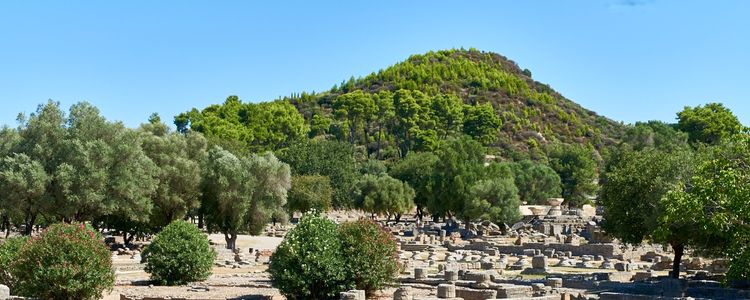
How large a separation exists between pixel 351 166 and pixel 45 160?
55.3 m

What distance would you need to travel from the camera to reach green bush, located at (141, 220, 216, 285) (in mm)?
32469

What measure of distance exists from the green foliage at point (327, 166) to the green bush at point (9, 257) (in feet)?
203

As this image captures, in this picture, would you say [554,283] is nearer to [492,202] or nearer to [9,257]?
[9,257]

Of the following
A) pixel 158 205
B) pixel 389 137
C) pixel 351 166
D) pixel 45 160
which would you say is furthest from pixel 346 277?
pixel 389 137

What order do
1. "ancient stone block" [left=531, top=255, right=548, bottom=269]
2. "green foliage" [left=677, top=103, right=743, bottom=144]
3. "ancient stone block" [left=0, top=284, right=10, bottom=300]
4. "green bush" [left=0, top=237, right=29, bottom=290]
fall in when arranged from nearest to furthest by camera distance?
"ancient stone block" [left=0, top=284, right=10, bottom=300], "green bush" [left=0, top=237, right=29, bottom=290], "ancient stone block" [left=531, top=255, right=548, bottom=269], "green foliage" [left=677, top=103, right=743, bottom=144]

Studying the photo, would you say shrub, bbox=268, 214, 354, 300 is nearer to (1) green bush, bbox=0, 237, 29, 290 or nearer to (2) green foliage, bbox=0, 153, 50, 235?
(1) green bush, bbox=0, 237, 29, 290

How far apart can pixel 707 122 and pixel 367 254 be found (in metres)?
99.1

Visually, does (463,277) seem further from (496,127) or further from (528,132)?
(528,132)

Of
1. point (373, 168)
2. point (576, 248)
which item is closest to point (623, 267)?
point (576, 248)

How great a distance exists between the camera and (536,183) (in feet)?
337

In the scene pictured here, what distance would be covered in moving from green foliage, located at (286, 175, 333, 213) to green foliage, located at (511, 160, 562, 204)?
30032 millimetres

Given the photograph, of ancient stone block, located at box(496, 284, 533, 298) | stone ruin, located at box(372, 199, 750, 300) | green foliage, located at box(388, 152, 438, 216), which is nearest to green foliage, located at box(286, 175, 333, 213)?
stone ruin, located at box(372, 199, 750, 300)

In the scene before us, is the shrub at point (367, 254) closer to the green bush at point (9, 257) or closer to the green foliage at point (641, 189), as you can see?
the green bush at point (9, 257)

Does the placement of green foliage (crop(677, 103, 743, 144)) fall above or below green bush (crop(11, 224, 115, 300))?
above
